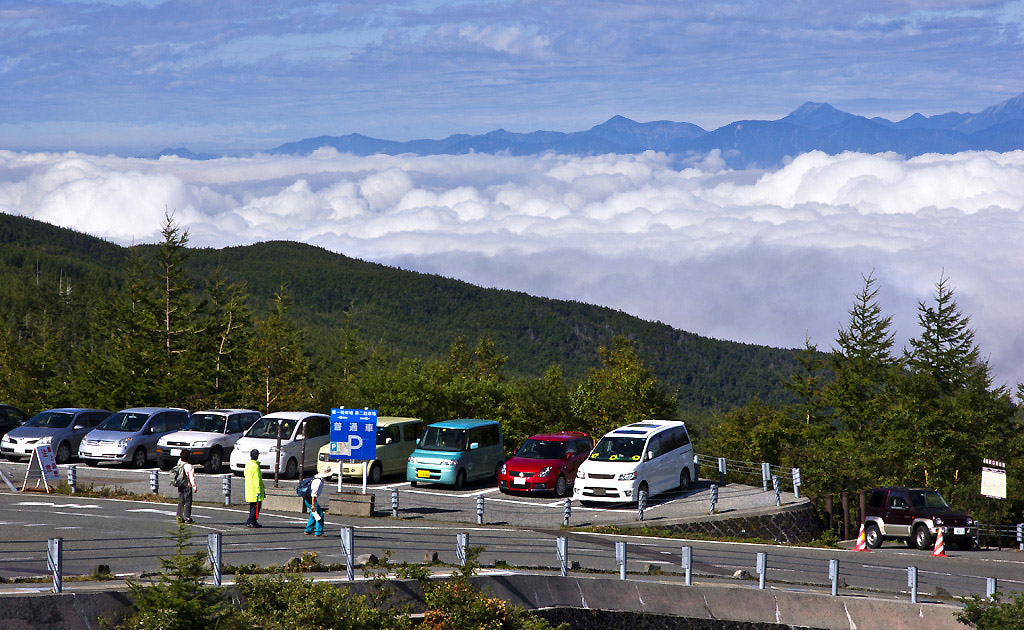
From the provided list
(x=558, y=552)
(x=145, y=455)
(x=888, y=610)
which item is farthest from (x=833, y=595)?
(x=145, y=455)

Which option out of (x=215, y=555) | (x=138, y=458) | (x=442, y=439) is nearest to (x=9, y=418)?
(x=138, y=458)

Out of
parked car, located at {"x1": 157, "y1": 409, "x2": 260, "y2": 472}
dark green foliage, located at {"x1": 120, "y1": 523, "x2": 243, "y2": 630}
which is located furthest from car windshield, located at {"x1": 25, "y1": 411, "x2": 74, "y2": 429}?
dark green foliage, located at {"x1": 120, "y1": 523, "x2": 243, "y2": 630}

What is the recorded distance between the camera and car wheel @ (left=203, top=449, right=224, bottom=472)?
32.1m

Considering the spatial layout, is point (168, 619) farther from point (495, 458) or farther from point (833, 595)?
point (495, 458)

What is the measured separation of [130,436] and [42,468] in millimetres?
5465

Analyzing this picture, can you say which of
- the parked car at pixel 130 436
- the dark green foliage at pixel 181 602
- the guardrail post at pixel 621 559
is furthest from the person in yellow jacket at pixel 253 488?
the parked car at pixel 130 436

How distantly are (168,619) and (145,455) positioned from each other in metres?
23.0

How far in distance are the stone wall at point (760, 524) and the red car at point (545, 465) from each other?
3880mm

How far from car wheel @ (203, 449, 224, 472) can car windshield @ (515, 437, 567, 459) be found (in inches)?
371

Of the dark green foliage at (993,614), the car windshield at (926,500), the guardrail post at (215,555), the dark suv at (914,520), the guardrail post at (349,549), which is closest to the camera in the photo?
the guardrail post at (215,555)

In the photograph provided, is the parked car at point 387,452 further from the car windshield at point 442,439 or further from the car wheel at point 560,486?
the car wheel at point 560,486

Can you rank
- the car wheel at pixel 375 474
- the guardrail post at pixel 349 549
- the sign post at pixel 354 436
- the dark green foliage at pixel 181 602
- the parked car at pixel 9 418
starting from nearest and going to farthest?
the dark green foliage at pixel 181 602, the guardrail post at pixel 349 549, the sign post at pixel 354 436, the car wheel at pixel 375 474, the parked car at pixel 9 418

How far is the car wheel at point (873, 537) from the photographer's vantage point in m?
28.7

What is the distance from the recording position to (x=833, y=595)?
1778 centimetres
